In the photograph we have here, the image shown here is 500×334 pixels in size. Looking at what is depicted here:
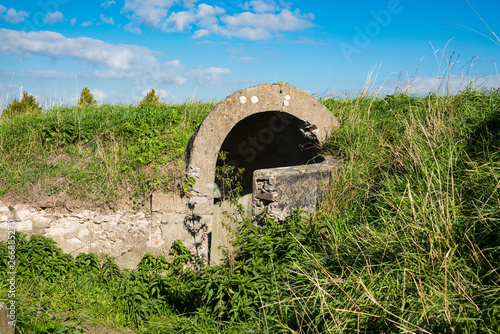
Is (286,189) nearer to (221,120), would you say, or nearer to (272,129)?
(221,120)

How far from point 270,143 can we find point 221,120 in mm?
2062

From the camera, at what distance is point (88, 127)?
22.2 feet

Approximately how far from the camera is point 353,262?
11.1 ft

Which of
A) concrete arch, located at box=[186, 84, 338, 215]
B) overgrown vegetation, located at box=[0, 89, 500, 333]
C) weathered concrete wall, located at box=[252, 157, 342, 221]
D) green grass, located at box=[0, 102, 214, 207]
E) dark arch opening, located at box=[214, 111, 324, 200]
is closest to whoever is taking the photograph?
overgrown vegetation, located at box=[0, 89, 500, 333]

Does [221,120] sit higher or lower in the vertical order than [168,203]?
higher

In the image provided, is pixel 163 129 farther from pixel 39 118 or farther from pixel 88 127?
pixel 39 118

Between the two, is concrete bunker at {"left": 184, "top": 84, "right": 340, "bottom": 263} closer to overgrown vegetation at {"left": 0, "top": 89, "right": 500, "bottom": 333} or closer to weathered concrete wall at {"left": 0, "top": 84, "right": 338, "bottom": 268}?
weathered concrete wall at {"left": 0, "top": 84, "right": 338, "bottom": 268}

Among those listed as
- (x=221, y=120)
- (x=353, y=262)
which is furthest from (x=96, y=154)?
(x=353, y=262)

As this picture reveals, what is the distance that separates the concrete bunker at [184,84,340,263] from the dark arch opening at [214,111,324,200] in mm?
19

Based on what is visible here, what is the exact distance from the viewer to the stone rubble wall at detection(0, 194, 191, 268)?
18.4 ft

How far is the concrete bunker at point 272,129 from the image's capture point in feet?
15.3

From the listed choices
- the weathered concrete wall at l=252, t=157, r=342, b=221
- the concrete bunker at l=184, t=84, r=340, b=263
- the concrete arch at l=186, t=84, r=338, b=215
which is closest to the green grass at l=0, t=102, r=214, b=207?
the concrete arch at l=186, t=84, r=338, b=215

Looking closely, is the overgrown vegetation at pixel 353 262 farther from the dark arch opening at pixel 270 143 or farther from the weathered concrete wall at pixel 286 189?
the dark arch opening at pixel 270 143

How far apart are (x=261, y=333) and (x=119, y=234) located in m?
3.27
